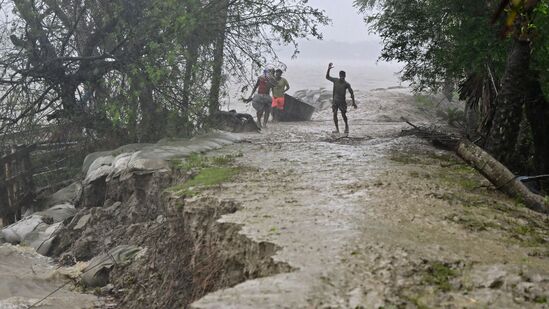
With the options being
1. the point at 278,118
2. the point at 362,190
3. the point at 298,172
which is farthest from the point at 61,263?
the point at 278,118

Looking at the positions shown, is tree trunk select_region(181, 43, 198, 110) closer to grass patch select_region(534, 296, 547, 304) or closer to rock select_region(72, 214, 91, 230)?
rock select_region(72, 214, 91, 230)

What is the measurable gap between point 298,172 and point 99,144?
665 cm

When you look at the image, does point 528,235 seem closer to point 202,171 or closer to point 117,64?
point 202,171

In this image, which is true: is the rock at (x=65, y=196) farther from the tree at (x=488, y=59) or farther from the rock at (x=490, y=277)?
the rock at (x=490, y=277)

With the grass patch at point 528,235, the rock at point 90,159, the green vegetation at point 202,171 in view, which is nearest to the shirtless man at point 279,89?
the rock at point 90,159

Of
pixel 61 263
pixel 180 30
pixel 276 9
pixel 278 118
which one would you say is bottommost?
pixel 61 263

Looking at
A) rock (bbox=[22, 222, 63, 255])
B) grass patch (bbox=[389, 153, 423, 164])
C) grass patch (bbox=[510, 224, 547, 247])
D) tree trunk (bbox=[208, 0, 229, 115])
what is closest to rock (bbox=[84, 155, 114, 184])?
rock (bbox=[22, 222, 63, 255])

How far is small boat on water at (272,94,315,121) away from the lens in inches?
801

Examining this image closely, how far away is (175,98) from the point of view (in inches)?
487

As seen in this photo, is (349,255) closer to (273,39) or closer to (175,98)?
(175,98)

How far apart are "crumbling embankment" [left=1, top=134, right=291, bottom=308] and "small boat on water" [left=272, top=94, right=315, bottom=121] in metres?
8.26

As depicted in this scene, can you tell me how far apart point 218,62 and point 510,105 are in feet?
23.7

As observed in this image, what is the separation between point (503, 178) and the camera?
7.02 meters

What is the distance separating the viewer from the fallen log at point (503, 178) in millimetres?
6491
